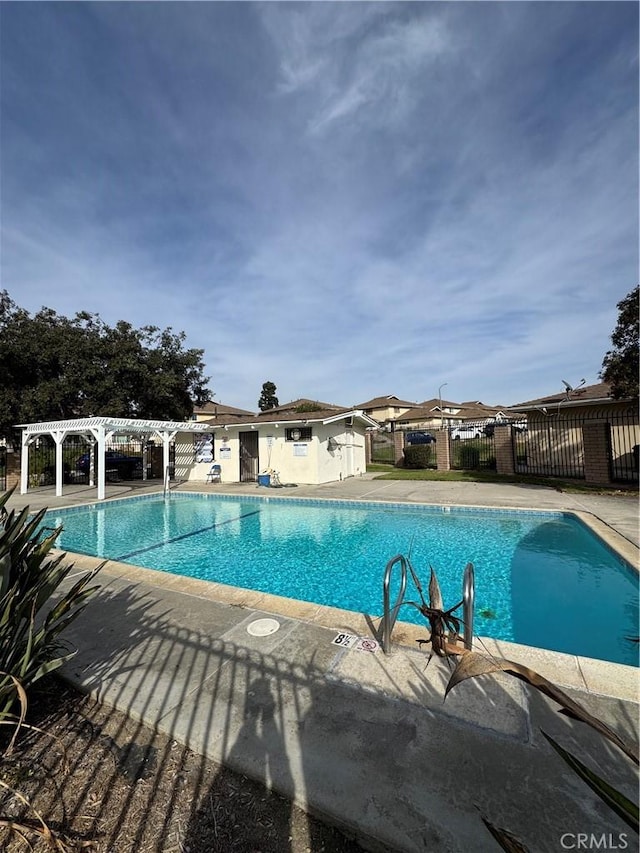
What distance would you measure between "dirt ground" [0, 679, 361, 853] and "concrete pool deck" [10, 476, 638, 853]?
0.37 feet

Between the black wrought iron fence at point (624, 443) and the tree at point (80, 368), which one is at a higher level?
the tree at point (80, 368)

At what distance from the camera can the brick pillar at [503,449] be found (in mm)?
19047

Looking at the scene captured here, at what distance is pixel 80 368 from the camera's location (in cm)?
1947

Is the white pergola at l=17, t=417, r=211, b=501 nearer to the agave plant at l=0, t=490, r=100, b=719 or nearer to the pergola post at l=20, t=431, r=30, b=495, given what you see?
the pergola post at l=20, t=431, r=30, b=495

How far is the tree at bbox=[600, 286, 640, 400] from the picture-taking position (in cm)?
1098

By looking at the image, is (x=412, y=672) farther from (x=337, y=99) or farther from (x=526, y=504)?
(x=337, y=99)

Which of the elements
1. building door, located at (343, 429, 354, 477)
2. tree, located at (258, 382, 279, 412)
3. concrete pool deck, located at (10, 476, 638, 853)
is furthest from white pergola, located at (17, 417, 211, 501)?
tree, located at (258, 382, 279, 412)

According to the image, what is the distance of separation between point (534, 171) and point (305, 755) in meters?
14.4

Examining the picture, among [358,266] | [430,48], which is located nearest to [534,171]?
[430,48]

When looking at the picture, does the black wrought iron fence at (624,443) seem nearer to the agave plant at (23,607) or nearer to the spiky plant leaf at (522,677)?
the spiky plant leaf at (522,677)

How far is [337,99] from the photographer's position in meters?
10.4

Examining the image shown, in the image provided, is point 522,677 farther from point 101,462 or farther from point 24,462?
point 24,462

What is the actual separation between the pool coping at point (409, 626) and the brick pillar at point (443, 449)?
557 inches

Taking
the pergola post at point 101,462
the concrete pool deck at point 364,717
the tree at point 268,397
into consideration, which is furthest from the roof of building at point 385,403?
the concrete pool deck at point 364,717
